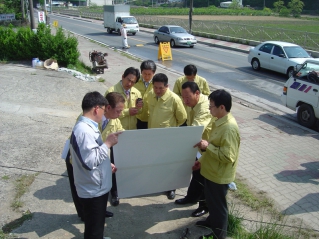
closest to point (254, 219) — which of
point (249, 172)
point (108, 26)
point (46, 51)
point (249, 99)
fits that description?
point (249, 172)

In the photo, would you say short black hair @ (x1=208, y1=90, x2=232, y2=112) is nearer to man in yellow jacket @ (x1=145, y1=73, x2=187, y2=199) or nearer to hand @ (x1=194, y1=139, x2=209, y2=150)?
hand @ (x1=194, y1=139, x2=209, y2=150)

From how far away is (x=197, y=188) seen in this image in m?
4.69

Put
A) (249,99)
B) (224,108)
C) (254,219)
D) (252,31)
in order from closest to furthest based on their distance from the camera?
(224,108)
(254,219)
(249,99)
(252,31)

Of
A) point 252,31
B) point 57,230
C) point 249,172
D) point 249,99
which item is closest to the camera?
point 57,230

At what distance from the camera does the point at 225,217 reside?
3.80 meters

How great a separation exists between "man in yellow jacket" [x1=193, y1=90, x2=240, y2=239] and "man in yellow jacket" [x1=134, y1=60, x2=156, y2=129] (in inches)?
59.5

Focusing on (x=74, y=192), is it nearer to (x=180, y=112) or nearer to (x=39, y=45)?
(x=180, y=112)

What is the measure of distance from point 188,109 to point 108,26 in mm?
32774

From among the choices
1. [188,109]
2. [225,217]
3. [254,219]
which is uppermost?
[188,109]

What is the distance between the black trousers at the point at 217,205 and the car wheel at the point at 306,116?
6.26 m

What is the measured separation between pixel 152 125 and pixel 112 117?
3.40 feet

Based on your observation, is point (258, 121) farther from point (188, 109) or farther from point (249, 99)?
point (188, 109)

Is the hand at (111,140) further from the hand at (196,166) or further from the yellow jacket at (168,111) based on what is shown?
the yellow jacket at (168,111)

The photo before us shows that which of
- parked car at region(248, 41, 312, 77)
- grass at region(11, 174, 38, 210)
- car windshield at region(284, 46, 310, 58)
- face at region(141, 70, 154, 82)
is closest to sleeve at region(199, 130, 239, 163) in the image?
face at region(141, 70, 154, 82)
